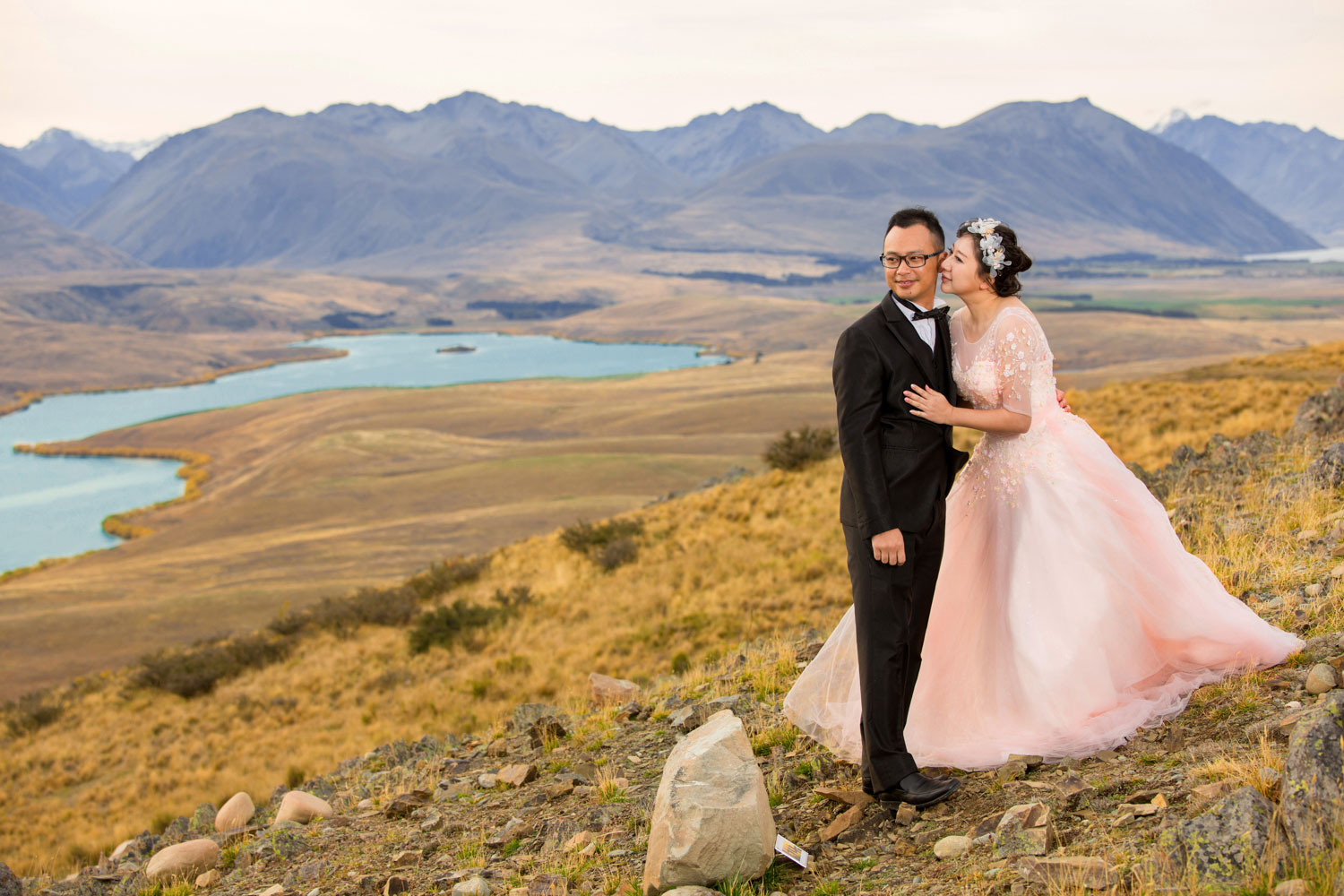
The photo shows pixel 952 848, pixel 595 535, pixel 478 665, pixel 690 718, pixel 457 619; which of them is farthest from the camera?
pixel 595 535

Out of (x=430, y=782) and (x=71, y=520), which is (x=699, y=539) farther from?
Answer: (x=71, y=520)

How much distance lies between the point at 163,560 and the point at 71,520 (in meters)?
38.4

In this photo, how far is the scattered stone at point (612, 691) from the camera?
9.00 meters

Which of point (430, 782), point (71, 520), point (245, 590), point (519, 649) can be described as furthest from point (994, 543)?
point (71, 520)

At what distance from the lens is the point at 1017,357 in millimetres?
4566

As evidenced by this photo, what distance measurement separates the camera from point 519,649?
46.7 ft

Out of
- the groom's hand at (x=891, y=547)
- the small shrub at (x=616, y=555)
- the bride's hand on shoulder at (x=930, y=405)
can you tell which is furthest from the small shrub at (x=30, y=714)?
the bride's hand on shoulder at (x=930, y=405)

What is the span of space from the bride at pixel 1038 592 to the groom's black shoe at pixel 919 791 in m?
0.22

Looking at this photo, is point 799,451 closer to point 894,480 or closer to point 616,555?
point 616,555

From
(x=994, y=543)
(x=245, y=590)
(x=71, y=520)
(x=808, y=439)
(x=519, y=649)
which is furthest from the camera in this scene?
(x=71, y=520)

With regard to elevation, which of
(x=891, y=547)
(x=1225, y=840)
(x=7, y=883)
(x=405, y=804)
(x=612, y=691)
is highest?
(x=891, y=547)

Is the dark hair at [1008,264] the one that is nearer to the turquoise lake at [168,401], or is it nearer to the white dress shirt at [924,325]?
the white dress shirt at [924,325]

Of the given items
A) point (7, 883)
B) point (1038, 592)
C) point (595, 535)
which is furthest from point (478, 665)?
point (1038, 592)

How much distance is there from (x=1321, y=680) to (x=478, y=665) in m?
11.5
